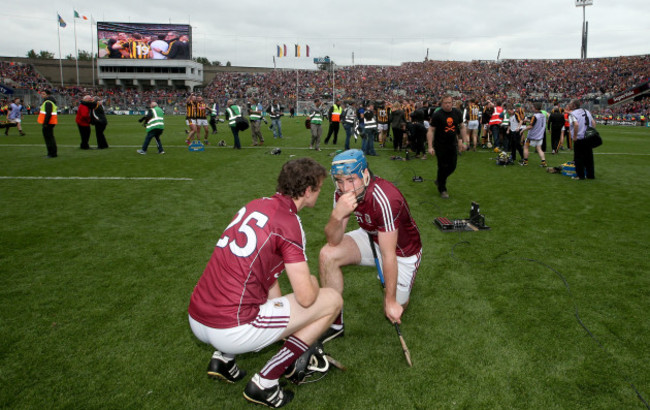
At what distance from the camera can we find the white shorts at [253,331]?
2.51 metres

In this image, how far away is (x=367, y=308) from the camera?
158 inches

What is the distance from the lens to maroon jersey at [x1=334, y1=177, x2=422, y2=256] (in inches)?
123

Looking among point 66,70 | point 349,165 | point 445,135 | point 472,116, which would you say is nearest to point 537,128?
point 472,116

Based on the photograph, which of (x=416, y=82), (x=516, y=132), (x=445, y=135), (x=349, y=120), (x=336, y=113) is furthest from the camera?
(x=416, y=82)

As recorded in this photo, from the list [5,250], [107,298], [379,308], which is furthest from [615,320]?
[5,250]

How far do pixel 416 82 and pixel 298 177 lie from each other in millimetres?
65304

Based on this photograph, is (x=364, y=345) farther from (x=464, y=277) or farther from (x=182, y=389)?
(x=464, y=277)

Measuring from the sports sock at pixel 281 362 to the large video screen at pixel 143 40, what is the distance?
244ft

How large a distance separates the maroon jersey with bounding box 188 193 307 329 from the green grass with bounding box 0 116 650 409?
771 millimetres

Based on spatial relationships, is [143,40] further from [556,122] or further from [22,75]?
[556,122]

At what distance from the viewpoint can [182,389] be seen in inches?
112

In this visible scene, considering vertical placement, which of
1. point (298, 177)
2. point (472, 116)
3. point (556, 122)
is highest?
point (472, 116)

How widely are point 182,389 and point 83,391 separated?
2.39 ft

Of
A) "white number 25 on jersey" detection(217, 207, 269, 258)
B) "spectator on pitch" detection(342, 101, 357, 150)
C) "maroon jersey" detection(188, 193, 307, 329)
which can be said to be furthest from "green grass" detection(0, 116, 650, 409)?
"spectator on pitch" detection(342, 101, 357, 150)
